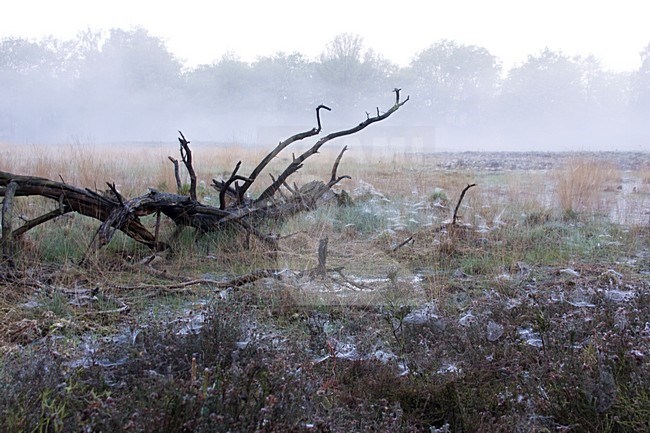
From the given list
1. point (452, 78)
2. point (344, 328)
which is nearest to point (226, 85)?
point (452, 78)

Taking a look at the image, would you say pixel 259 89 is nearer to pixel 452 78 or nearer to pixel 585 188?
pixel 452 78

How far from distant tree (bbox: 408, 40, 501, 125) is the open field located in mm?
9315

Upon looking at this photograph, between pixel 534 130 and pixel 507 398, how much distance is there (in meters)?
23.8

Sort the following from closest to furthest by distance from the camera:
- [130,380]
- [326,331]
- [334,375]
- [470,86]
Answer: [130,380]
[334,375]
[326,331]
[470,86]

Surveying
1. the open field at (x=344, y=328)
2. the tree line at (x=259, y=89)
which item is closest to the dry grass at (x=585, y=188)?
the open field at (x=344, y=328)

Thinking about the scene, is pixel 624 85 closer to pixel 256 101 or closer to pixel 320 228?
pixel 256 101

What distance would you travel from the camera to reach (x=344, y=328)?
2.76 metres

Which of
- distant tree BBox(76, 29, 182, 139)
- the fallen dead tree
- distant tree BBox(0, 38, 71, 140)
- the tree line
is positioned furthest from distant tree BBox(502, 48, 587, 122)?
the fallen dead tree

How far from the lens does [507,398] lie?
190 centimetres

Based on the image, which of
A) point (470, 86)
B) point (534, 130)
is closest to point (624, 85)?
point (534, 130)

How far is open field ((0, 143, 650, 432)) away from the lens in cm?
163

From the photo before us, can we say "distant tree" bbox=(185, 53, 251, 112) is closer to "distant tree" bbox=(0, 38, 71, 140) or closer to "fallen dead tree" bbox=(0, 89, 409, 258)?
"distant tree" bbox=(0, 38, 71, 140)

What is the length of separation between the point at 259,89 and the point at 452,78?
221 inches

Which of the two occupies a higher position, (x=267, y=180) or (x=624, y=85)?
(x=624, y=85)
